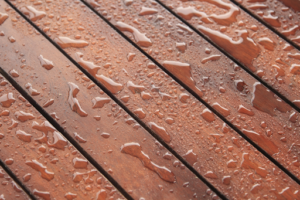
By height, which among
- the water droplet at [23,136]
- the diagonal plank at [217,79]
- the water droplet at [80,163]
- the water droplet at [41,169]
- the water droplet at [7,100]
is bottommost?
the water droplet at [41,169]

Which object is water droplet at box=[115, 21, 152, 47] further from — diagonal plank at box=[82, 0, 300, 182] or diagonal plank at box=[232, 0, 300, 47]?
diagonal plank at box=[232, 0, 300, 47]

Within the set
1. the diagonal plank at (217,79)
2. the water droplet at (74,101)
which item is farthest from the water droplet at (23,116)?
the diagonal plank at (217,79)

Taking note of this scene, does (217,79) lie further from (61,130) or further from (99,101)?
(61,130)

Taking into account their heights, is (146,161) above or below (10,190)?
above

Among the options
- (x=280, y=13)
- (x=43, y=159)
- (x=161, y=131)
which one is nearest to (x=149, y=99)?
A: (x=161, y=131)

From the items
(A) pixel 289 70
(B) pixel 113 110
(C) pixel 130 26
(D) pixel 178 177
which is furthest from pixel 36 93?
(A) pixel 289 70

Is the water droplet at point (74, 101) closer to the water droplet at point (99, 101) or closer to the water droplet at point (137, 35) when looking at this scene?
the water droplet at point (99, 101)

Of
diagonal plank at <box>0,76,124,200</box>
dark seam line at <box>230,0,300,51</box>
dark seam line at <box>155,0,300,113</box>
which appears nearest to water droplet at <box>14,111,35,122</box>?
diagonal plank at <box>0,76,124,200</box>

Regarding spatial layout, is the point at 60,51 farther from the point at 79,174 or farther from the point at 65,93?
the point at 79,174
